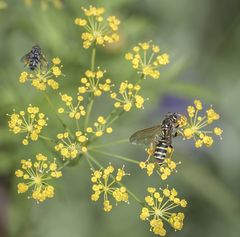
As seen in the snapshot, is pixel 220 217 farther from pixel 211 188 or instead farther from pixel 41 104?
pixel 41 104

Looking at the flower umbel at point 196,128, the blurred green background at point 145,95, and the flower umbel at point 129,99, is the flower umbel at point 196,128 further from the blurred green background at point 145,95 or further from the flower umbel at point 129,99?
the blurred green background at point 145,95

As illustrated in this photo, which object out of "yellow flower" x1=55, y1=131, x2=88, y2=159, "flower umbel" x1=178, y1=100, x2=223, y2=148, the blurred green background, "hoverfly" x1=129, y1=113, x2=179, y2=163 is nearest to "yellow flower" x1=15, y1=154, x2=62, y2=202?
"yellow flower" x1=55, y1=131, x2=88, y2=159

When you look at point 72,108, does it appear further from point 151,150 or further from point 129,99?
point 151,150

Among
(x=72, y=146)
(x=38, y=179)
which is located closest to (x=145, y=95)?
(x=72, y=146)

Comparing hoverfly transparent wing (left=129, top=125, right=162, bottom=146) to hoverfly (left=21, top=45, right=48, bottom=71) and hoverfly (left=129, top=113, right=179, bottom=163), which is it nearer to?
hoverfly (left=129, top=113, right=179, bottom=163)

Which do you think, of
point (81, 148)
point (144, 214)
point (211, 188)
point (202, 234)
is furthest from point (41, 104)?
point (202, 234)

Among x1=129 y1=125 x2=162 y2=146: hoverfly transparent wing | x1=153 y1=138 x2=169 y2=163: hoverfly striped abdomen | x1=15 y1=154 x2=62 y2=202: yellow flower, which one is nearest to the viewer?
x1=15 y1=154 x2=62 y2=202: yellow flower
